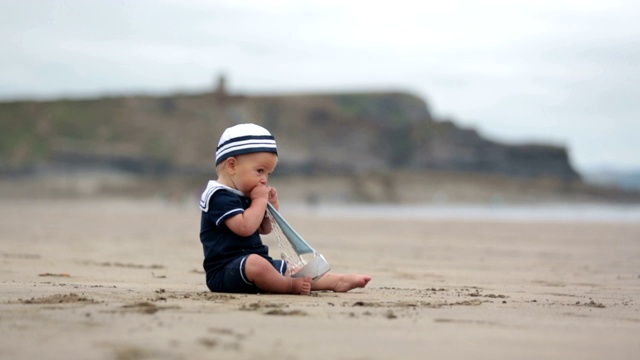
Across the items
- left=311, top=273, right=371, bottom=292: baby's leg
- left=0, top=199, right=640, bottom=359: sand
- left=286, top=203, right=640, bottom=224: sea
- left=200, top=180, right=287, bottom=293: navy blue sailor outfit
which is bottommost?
left=0, top=199, right=640, bottom=359: sand

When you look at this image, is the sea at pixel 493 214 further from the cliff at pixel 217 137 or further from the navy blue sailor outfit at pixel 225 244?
the cliff at pixel 217 137

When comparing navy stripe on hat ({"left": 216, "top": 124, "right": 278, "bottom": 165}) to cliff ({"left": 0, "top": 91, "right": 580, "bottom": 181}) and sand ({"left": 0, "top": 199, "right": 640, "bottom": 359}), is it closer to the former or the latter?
sand ({"left": 0, "top": 199, "right": 640, "bottom": 359})

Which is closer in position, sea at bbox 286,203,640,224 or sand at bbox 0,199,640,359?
sand at bbox 0,199,640,359

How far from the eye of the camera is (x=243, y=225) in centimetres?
441

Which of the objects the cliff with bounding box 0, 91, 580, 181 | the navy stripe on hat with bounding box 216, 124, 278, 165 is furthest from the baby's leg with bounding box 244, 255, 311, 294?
the cliff with bounding box 0, 91, 580, 181

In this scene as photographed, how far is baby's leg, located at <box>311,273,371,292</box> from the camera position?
4520mm

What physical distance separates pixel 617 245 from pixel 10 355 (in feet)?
29.7

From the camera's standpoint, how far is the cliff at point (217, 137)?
2790 inches

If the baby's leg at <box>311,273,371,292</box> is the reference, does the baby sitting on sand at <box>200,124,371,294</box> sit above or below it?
above

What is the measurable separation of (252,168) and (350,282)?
0.77 meters

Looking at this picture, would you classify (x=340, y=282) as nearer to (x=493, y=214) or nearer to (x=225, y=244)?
(x=225, y=244)

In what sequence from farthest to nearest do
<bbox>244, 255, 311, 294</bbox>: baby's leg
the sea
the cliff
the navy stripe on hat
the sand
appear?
the cliff → the sea → the navy stripe on hat → <bbox>244, 255, 311, 294</bbox>: baby's leg → the sand

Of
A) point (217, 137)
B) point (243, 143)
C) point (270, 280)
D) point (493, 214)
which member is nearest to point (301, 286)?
point (270, 280)

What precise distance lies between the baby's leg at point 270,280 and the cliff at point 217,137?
2423 inches
